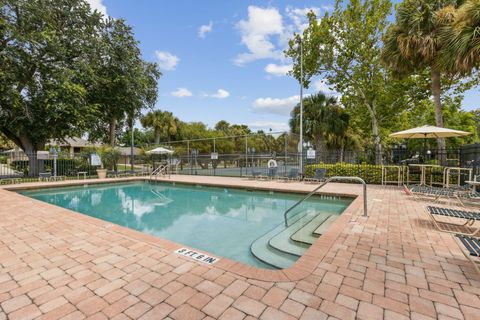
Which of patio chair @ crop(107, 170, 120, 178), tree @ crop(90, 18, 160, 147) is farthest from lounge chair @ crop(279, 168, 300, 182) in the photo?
tree @ crop(90, 18, 160, 147)

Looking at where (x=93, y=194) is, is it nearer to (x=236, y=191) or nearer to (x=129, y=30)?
(x=236, y=191)

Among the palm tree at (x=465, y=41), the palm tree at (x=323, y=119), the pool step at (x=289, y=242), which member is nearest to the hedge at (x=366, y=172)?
the palm tree at (x=465, y=41)

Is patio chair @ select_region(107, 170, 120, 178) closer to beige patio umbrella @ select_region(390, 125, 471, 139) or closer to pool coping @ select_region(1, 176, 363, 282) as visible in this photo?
pool coping @ select_region(1, 176, 363, 282)

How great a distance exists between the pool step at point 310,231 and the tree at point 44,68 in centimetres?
1435

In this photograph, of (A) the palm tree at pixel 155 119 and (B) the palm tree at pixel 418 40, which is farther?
(A) the palm tree at pixel 155 119

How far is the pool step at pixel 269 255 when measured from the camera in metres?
3.55

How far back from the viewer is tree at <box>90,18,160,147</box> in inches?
629

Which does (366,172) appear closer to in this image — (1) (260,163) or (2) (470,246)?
(1) (260,163)

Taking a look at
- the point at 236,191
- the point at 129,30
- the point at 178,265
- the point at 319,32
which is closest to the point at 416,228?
the point at 178,265

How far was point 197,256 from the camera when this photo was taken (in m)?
3.00

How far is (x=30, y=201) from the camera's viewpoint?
6648mm

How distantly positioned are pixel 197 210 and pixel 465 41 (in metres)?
8.87

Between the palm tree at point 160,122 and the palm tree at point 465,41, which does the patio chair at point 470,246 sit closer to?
the palm tree at point 465,41

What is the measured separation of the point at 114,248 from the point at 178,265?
116 centimetres
